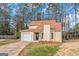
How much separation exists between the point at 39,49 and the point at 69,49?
0.29 metres

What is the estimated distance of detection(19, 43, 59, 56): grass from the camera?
263 centimetres

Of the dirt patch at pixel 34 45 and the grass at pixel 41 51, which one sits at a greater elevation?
the dirt patch at pixel 34 45

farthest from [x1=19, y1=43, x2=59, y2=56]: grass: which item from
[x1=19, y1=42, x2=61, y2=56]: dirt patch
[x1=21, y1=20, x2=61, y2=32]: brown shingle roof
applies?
[x1=21, y1=20, x2=61, y2=32]: brown shingle roof

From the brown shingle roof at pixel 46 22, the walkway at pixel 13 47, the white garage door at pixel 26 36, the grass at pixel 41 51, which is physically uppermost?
the brown shingle roof at pixel 46 22

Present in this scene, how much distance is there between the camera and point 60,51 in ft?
8.64

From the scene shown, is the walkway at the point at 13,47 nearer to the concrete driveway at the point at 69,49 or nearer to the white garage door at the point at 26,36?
the white garage door at the point at 26,36

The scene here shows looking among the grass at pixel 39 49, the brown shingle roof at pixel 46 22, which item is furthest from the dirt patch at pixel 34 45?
the brown shingle roof at pixel 46 22

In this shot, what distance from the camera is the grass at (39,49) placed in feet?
8.63

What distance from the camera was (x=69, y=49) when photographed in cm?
263

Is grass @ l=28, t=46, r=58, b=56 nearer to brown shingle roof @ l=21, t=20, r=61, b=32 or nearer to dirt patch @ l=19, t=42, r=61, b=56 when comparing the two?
dirt patch @ l=19, t=42, r=61, b=56

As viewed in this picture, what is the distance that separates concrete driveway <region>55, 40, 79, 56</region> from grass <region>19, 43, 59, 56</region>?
57mm

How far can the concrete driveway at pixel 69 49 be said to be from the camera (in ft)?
8.59

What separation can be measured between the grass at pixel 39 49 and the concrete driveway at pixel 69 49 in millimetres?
57

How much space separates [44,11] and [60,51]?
1.38 feet
